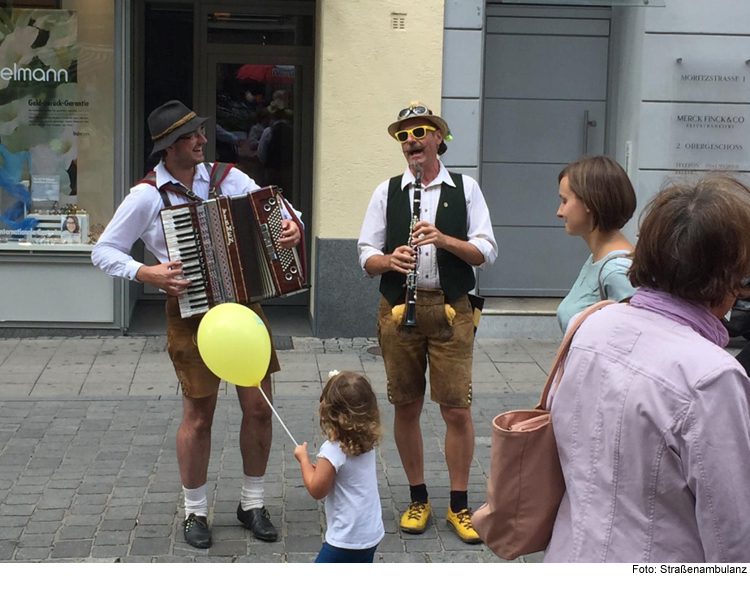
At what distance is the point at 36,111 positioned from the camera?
902 centimetres

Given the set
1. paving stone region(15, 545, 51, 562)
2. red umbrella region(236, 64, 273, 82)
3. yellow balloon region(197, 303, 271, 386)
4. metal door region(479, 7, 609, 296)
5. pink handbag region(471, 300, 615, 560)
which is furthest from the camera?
red umbrella region(236, 64, 273, 82)

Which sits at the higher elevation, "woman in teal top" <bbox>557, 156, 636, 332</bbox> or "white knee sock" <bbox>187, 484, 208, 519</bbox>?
"woman in teal top" <bbox>557, 156, 636, 332</bbox>

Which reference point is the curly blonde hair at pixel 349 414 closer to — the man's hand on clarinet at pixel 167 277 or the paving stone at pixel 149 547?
the man's hand on clarinet at pixel 167 277

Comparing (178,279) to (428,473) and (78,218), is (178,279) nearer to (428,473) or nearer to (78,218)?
(428,473)

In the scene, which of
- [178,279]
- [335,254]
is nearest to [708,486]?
[178,279]

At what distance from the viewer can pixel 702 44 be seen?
30.2 feet

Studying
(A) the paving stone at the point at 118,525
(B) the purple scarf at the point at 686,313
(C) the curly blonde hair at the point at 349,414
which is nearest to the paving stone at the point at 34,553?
(A) the paving stone at the point at 118,525

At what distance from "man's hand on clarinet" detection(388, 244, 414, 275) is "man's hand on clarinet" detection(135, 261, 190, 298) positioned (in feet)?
3.01

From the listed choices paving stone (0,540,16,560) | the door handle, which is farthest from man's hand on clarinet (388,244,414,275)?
the door handle

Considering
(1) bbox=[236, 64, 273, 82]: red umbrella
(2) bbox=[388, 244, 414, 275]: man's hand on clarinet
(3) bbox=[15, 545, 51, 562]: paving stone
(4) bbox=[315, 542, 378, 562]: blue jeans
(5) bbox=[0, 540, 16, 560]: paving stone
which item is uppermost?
(1) bbox=[236, 64, 273, 82]: red umbrella

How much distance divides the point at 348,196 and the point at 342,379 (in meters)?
5.27

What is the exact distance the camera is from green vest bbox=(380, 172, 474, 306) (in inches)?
195

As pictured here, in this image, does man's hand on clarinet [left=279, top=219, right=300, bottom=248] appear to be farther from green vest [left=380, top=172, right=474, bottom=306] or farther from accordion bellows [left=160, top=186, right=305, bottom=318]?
green vest [left=380, top=172, right=474, bottom=306]

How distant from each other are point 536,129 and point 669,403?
791cm
